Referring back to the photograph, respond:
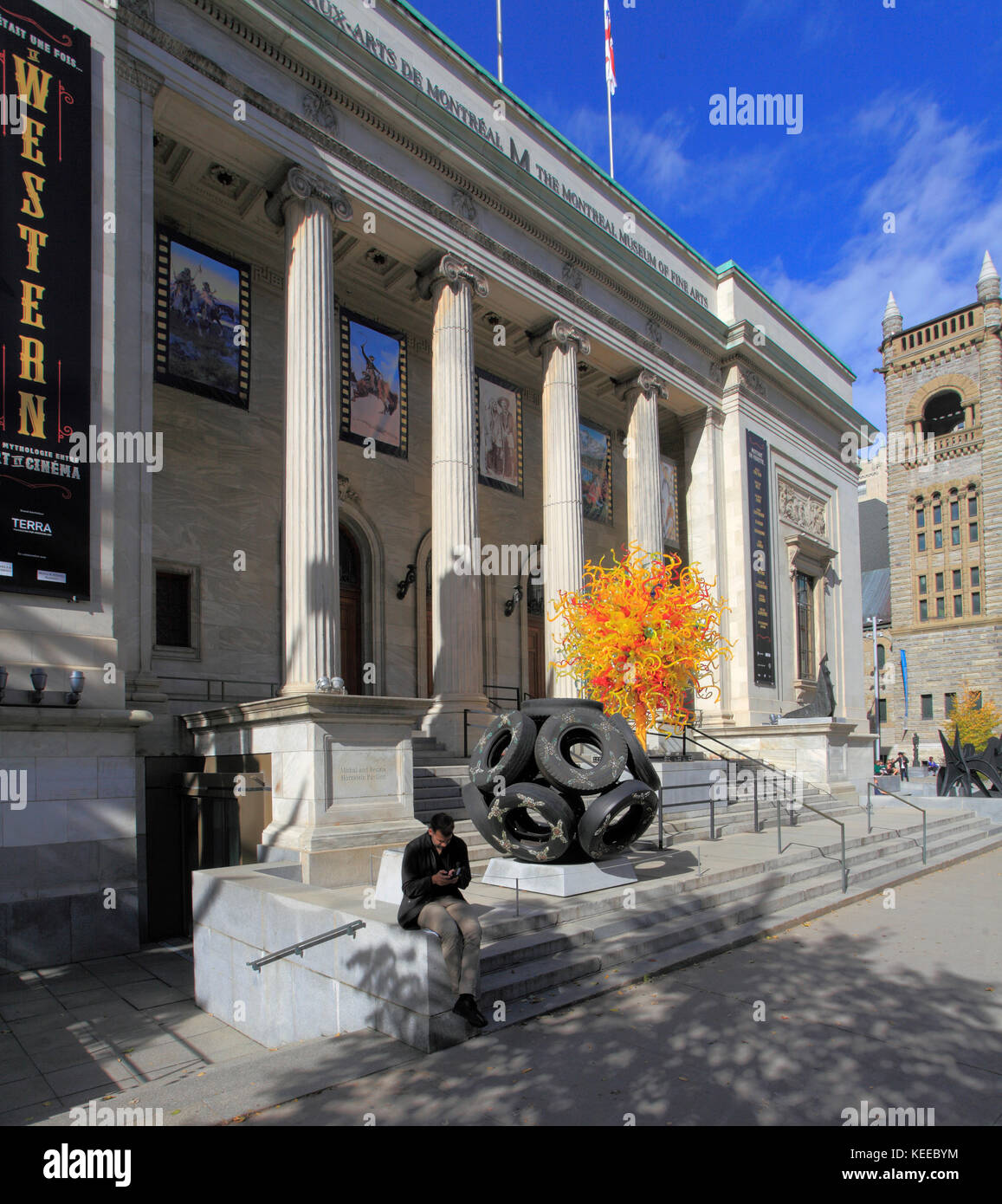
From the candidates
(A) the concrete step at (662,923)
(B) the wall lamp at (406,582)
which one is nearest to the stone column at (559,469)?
(B) the wall lamp at (406,582)

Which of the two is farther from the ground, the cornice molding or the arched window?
the arched window

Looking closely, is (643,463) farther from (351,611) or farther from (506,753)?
(506,753)

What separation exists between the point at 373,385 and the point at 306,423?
3.91 m

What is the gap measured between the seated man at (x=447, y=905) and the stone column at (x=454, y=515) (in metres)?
10.3

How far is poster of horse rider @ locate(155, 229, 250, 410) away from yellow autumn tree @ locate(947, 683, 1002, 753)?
41646mm

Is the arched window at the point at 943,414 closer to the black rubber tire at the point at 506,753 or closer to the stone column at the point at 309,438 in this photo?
the stone column at the point at 309,438

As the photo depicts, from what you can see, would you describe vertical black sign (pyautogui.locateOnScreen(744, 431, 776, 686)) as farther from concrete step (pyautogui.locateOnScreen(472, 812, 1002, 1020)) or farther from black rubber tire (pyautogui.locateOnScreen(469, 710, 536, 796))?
black rubber tire (pyautogui.locateOnScreen(469, 710, 536, 796))

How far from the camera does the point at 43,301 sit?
11.5 m

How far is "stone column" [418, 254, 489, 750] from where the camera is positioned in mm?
17500

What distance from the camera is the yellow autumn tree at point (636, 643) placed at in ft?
63.4

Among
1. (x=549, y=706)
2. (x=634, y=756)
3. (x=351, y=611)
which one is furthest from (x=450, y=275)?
(x=634, y=756)

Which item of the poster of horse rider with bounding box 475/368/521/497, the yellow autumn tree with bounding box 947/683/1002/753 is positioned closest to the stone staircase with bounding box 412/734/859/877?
the poster of horse rider with bounding box 475/368/521/497

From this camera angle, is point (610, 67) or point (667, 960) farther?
point (610, 67)
